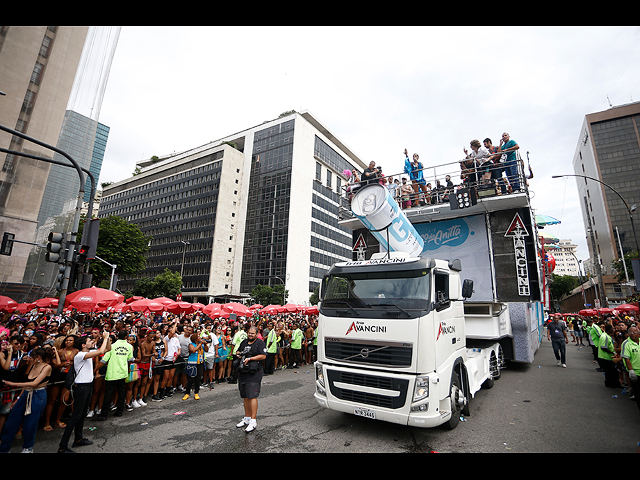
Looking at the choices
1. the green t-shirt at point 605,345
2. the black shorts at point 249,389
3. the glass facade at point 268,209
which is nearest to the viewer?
the black shorts at point 249,389

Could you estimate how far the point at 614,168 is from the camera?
225ft

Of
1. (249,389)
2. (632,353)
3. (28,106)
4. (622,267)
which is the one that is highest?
(622,267)

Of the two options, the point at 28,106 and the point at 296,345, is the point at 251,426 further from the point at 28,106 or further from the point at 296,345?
the point at 28,106

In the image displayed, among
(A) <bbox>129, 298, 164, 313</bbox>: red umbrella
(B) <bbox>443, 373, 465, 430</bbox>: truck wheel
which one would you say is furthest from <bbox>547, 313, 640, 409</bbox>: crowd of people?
(A) <bbox>129, 298, 164, 313</bbox>: red umbrella

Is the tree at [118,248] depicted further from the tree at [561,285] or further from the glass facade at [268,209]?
the tree at [561,285]

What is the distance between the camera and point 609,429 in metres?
5.56

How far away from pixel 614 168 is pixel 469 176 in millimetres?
85007

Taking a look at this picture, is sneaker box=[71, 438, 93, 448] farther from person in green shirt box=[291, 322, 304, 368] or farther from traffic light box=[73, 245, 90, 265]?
person in green shirt box=[291, 322, 304, 368]

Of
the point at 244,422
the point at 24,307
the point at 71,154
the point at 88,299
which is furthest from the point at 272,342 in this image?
the point at 71,154

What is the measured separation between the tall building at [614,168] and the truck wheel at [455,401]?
8040 cm

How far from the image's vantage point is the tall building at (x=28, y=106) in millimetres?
7988

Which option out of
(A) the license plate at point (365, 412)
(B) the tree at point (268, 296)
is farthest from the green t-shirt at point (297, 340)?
(B) the tree at point (268, 296)

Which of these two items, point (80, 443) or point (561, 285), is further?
point (561, 285)
